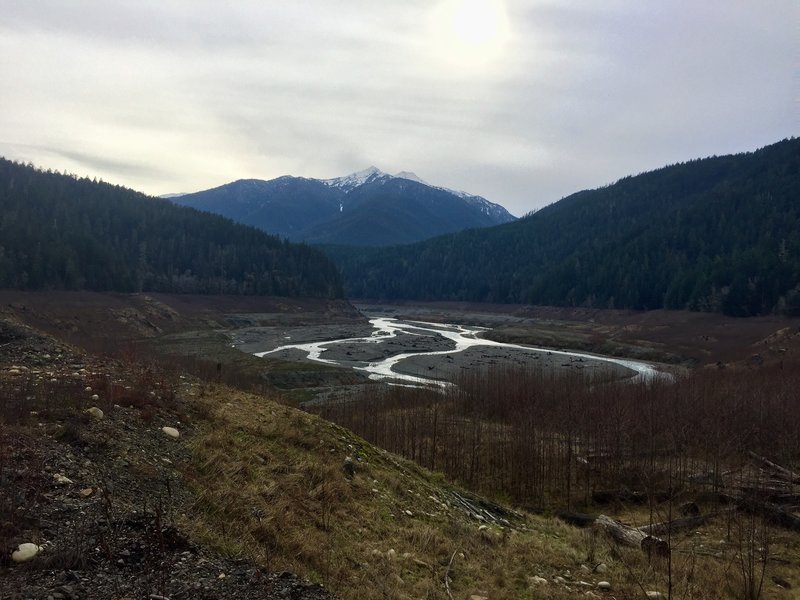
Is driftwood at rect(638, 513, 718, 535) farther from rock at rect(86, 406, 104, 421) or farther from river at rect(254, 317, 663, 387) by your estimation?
river at rect(254, 317, 663, 387)

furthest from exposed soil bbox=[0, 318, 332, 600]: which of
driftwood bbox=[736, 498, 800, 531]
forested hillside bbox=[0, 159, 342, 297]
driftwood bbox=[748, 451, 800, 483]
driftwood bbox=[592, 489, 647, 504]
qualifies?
forested hillside bbox=[0, 159, 342, 297]

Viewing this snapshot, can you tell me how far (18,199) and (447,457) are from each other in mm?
165073

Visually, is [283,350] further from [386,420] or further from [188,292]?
[188,292]

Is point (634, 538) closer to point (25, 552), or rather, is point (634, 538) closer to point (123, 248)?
point (25, 552)

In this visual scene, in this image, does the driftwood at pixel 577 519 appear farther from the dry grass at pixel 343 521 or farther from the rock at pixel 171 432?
the rock at pixel 171 432

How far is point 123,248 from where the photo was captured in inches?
6294

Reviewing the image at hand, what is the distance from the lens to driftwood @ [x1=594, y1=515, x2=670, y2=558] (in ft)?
55.3

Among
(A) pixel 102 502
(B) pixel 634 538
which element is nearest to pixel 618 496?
(B) pixel 634 538

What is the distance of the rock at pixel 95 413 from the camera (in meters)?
13.1

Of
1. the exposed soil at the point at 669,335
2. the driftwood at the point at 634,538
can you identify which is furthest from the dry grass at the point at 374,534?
the exposed soil at the point at 669,335

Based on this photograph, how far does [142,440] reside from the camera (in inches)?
523

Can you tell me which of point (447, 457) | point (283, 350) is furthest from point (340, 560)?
point (283, 350)

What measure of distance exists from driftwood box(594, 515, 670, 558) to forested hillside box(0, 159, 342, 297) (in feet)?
420

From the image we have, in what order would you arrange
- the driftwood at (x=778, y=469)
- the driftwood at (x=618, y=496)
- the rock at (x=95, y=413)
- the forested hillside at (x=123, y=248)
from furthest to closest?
the forested hillside at (x=123, y=248)
the driftwood at (x=618, y=496)
the driftwood at (x=778, y=469)
the rock at (x=95, y=413)
